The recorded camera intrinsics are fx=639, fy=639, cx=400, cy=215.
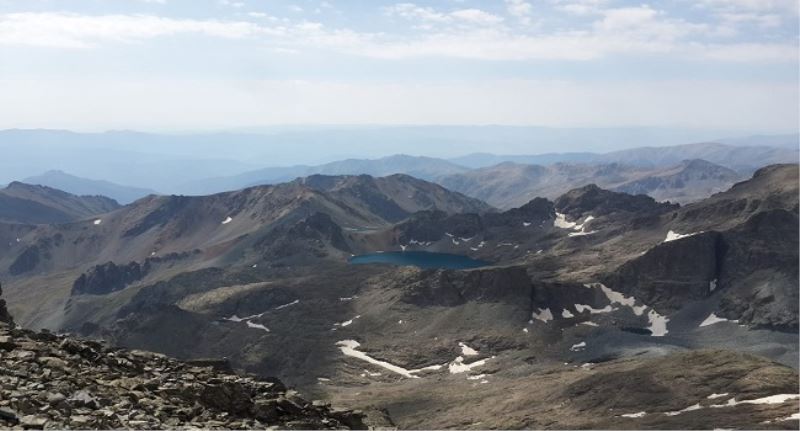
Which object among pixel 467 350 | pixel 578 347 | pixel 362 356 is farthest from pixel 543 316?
pixel 362 356

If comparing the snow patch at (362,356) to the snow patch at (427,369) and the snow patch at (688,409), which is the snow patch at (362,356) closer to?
the snow patch at (427,369)

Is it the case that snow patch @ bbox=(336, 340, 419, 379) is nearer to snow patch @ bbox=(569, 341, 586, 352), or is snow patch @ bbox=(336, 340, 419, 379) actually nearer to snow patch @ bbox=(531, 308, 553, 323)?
snow patch @ bbox=(569, 341, 586, 352)

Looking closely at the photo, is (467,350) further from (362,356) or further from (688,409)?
(688,409)

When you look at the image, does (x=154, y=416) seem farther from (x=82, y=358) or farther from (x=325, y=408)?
(x=325, y=408)

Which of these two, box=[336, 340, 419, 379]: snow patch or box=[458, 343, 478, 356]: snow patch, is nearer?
box=[336, 340, 419, 379]: snow patch

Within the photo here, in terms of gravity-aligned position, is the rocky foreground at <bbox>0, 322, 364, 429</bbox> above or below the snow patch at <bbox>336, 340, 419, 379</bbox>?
above

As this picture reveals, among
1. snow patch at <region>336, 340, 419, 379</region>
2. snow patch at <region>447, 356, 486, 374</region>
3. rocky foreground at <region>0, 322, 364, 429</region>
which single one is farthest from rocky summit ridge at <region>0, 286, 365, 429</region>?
snow patch at <region>336, 340, 419, 379</region>

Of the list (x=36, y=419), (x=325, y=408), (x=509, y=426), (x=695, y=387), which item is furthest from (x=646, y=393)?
(x=36, y=419)

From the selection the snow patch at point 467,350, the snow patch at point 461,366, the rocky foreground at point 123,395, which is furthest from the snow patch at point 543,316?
the rocky foreground at point 123,395

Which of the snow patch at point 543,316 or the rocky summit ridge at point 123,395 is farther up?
the rocky summit ridge at point 123,395
